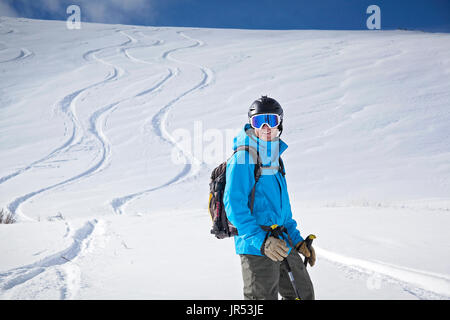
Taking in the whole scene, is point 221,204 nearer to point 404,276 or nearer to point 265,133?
point 265,133

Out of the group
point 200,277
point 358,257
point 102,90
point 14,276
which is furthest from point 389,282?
point 102,90

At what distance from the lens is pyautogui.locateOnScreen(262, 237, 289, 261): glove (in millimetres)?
1919

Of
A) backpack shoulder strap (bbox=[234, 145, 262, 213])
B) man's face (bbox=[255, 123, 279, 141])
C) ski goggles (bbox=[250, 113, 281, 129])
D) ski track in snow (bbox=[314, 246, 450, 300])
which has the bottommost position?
ski track in snow (bbox=[314, 246, 450, 300])

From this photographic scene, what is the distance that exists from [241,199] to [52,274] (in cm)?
224

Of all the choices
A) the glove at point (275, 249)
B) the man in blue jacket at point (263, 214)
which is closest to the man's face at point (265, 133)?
the man in blue jacket at point (263, 214)

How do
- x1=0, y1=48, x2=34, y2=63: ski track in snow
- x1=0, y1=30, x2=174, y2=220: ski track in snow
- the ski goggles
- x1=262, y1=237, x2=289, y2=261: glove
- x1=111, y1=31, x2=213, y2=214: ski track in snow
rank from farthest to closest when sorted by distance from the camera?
x1=0, y1=48, x2=34, y2=63: ski track in snow → x1=0, y1=30, x2=174, y2=220: ski track in snow → x1=111, y1=31, x2=213, y2=214: ski track in snow → the ski goggles → x1=262, y1=237, x2=289, y2=261: glove

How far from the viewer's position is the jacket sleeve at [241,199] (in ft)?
6.45

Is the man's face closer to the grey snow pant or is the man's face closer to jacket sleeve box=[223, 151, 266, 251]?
jacket sleeve box=[223, 151, 266, 251]

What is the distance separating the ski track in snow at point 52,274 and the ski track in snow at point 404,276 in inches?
91.7

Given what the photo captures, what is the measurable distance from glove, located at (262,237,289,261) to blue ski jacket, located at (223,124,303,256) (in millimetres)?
34

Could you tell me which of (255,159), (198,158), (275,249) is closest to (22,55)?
(198,158)

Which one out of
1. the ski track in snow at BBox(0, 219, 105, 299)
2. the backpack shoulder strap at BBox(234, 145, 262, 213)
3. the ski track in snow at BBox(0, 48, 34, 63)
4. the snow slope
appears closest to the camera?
the backpack shoulder strap at BBox(234, 145, 262, 213)

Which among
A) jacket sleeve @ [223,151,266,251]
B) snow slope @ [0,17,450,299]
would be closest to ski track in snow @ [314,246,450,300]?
snow slope @ [0,17,450,299]
